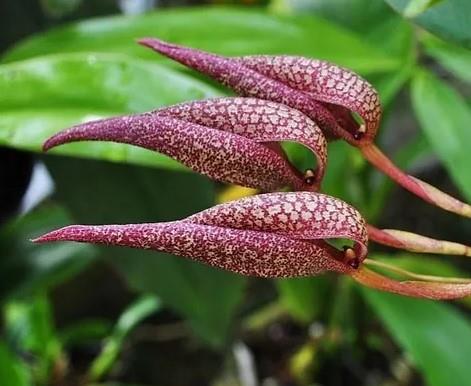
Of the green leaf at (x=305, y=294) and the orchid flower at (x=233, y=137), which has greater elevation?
the orchid flower at (x=233, y=137)

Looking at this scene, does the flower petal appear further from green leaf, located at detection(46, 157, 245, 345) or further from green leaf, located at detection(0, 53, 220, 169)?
green leaf, located at detection(46, 157, 245, 345)

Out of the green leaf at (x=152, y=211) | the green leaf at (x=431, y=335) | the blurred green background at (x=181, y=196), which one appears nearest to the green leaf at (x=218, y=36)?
the blurred green background at (x=181, y=196)

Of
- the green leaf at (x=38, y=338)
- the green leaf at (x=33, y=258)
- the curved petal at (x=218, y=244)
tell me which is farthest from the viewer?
the green leaf at (x=38, y=338)

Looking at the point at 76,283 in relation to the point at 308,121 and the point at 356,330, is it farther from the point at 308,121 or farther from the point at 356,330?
the point at 308,121

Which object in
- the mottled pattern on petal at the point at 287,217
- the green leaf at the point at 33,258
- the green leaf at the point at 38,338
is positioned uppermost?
the mottled pattern on petal at the point at 287,217

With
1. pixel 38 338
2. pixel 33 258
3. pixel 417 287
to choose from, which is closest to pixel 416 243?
pixel 417 287

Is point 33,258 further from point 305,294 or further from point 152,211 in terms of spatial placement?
point 305,294

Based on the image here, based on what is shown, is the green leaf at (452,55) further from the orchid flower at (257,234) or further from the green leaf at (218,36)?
the orchid flower at (257,234)
